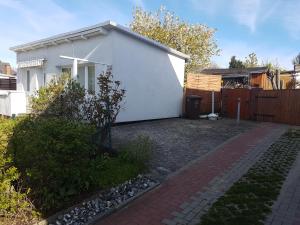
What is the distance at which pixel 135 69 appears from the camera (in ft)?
37.1

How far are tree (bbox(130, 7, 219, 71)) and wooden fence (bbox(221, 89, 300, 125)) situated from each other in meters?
10.9

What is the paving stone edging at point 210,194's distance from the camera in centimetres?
365

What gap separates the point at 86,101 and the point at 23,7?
926cm

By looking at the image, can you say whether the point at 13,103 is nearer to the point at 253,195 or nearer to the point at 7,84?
the point at 7,84

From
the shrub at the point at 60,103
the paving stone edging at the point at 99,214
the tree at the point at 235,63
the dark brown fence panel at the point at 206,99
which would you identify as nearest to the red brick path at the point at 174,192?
the paving stone edging at the point at 99,214

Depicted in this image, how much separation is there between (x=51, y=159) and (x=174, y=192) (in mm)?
2160

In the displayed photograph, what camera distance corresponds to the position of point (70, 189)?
4.11 meters

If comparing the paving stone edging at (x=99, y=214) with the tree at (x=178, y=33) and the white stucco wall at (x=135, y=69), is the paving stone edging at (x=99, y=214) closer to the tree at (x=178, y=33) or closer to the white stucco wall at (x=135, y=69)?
the white stucco wall at (x=135, y=69)

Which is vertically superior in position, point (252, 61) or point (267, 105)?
point (252, 61)

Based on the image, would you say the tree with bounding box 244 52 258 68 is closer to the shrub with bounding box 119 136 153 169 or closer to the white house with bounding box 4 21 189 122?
the white house with bounding box 4 21 189 122

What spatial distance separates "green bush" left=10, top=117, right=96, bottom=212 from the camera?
371 centimetres

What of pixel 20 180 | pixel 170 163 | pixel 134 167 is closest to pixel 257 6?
pixel 170 163

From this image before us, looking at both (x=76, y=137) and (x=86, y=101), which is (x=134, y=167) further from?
(x=86, y=101)

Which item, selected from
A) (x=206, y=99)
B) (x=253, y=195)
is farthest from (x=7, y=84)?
(x=253, y=195)
